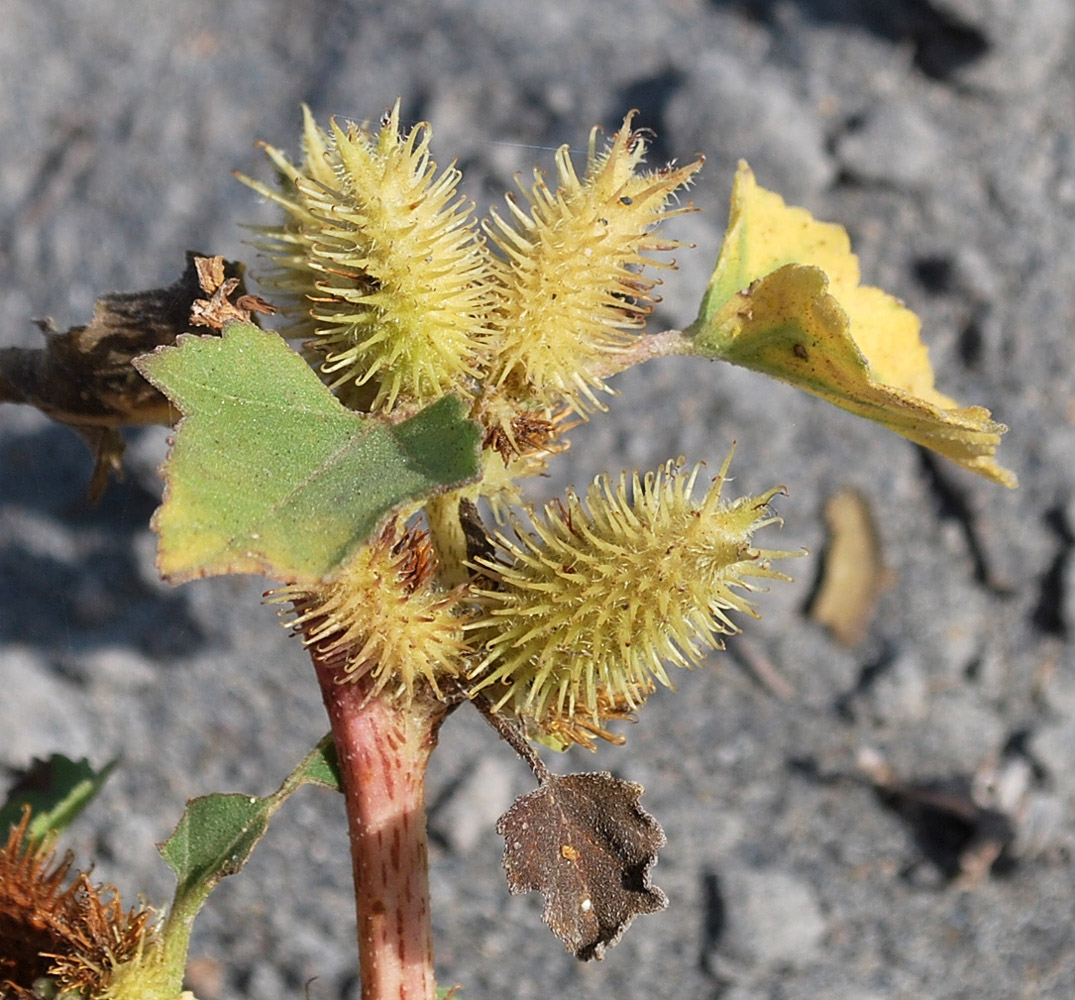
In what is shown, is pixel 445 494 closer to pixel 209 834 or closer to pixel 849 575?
pixel 209 834

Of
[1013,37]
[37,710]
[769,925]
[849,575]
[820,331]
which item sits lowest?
[37,710]

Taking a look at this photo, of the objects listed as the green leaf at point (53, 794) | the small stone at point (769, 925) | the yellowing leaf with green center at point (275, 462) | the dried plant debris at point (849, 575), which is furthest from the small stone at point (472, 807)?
the yellowing leaf with green center at point (275, 462)

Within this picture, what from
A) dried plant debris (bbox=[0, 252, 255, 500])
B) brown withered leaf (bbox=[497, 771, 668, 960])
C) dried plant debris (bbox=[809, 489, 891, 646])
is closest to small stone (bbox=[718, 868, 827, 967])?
dried plant debris (bbox=[809, 489, 891, 646])

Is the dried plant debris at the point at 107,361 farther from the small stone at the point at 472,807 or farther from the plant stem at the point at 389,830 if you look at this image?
the small stone at the point at 472,807

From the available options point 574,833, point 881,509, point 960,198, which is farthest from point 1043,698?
point 574,833

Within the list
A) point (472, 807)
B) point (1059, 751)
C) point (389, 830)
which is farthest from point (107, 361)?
point (1059, 751)

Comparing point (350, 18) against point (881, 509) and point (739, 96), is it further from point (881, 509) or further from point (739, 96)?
point (881, 509)
